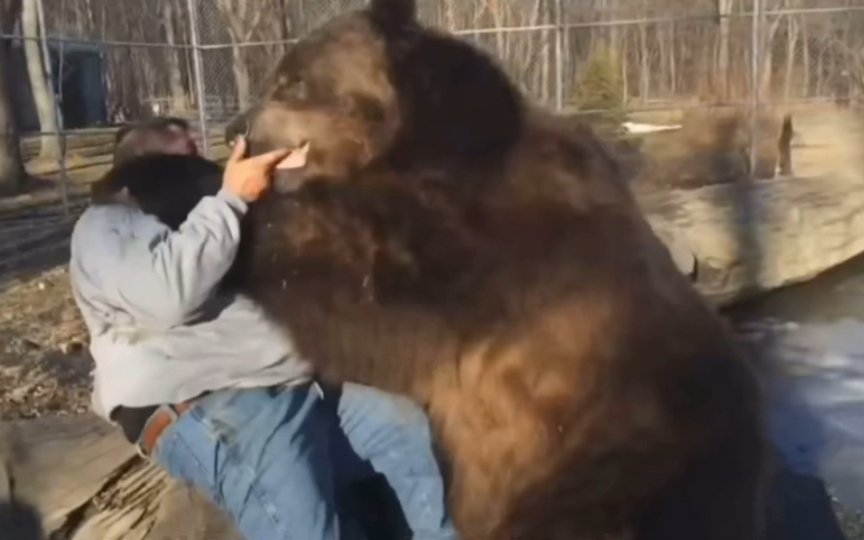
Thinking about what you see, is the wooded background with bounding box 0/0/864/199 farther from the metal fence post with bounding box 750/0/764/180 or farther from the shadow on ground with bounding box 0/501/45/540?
the shadow on ground with bounding box 0/501/45/540

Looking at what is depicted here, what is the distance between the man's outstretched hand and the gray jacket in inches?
1.1

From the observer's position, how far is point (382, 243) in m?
2.14

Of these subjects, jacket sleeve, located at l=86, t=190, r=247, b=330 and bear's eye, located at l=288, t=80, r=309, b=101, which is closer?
jacket sleeve, located at l=86, t=190, r=247, b=330

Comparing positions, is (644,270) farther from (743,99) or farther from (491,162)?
(743,99)

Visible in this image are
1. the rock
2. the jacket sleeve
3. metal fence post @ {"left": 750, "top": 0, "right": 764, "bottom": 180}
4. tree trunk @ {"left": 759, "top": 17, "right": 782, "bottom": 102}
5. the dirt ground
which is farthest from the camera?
tree trunk @ {"left": 759, "top": 17, "right": 782, "bottom": 102}

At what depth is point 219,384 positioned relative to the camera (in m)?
2.40

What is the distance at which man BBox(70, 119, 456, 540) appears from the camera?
226cm

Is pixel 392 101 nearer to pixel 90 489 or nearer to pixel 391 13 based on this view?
pixel 391 13

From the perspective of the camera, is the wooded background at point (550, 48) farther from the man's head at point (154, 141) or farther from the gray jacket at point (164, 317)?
the gray jacket at point (164, 317)

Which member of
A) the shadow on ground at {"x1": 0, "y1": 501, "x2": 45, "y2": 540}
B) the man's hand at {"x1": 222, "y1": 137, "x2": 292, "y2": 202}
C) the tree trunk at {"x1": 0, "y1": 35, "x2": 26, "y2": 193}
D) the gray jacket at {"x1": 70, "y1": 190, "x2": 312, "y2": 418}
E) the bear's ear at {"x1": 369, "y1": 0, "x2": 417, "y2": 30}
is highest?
the bear's ear at {"x1": 369, "y1": 0, "x2": 417, "y2": 30}

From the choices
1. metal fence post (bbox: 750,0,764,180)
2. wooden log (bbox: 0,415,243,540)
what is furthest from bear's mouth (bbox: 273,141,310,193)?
metal fence post (bbox: 750,0,764,180)

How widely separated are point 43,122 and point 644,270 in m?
11.2

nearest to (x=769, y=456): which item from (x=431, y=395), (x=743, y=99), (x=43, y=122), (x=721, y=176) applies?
(x=431, y=395)

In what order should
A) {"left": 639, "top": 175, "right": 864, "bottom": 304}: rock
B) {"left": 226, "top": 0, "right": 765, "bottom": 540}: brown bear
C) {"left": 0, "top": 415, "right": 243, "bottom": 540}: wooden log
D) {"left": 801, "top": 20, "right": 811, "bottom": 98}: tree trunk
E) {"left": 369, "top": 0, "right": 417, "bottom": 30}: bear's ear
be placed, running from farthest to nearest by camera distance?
1. {"left": 801, "top": 20, "right": 811, "bottom": 98}: tree trunk
2. {"left": 639, "top": 175, "right": 864, "bottom": 304}: rock
3. {"left": 0, "top": 415, "right": 243, "bottom": 540}: wooden log
4. {"left": 369, "top": 0, "right": 417, "bottom": 30}: bear's ear
5. {"left": 226, "top": 0, "right": 765, "bottom": 540}: brown bear
